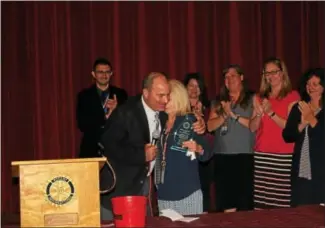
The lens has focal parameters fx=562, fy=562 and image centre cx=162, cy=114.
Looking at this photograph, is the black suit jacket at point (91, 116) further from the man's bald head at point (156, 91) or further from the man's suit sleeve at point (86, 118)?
the man's bald head at point (156, 91)

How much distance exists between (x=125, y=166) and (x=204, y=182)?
183cm

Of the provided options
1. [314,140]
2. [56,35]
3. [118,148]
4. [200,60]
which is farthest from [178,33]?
[118,148]

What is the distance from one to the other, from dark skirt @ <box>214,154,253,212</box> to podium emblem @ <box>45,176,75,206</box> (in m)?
2.37

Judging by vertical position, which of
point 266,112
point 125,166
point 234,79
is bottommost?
point 125,166

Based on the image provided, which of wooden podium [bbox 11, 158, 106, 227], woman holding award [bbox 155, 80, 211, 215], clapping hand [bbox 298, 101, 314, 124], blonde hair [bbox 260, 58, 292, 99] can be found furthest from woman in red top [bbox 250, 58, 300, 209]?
wooden podium [bbox 11, 158, 106, 227]

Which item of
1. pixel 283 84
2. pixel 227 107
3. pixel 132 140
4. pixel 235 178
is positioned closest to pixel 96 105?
pixel 227 107

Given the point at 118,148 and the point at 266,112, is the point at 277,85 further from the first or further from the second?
the point at 118,148

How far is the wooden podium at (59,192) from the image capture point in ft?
6.12

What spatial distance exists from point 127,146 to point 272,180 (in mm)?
1357

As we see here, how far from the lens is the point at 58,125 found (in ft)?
17.5

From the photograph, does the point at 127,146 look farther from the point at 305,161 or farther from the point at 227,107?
the point at 227,107

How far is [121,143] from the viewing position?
2.93 meters

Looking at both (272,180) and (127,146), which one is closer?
(127,146)

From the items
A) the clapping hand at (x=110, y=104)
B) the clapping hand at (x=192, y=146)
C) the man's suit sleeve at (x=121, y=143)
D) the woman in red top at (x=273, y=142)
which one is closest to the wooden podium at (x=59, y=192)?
the man's suit sleeve at (x=121, y=143)
